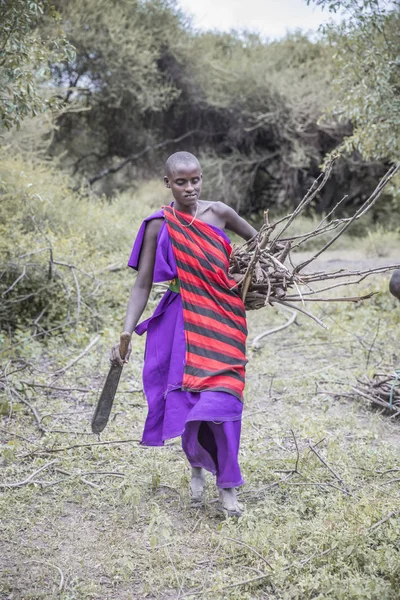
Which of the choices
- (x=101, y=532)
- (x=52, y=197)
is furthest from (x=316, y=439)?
(x=52, y=197)

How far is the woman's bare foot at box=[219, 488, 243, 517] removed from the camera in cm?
285

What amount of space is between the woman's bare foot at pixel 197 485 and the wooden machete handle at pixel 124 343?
67 centimetres

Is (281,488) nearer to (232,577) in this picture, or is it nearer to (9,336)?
(232,577)

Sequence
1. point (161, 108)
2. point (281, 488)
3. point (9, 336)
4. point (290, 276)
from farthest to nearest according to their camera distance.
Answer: point (161, 108) < point (9, 336) < point (281, 488) < point (290, 276)

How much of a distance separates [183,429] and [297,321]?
4.49m

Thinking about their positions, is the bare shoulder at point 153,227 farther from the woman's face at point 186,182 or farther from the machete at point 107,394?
the machete at point 107,394

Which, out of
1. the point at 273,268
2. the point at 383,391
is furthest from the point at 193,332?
the point at 383,391

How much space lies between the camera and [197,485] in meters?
3.04

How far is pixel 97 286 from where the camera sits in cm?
657

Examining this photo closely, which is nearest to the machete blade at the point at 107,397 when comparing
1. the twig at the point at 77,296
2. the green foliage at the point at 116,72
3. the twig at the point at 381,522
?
the twig at the point at 381,522

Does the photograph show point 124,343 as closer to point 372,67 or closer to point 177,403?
point 177,403

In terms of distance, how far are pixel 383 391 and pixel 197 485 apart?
1.82m

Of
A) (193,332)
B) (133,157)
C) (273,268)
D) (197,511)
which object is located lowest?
(197,511)

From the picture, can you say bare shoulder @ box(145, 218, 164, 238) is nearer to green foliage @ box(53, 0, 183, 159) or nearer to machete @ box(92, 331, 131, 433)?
machete @ box(92, 331, 131, 433)
